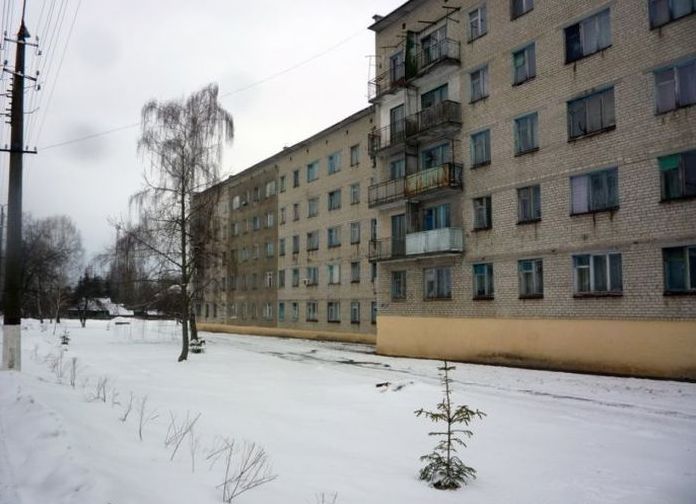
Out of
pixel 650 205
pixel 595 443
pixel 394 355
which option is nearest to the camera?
pixel 595 443

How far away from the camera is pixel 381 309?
87.5ft

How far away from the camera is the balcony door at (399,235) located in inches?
1003

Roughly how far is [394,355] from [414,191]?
7.56m

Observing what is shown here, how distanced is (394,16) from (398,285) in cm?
1294

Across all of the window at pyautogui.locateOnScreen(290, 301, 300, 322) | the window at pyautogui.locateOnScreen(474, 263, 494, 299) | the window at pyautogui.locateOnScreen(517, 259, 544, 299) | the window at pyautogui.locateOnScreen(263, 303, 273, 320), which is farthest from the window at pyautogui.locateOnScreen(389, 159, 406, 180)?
the window at pyautogui.locateOnScreen(263, 303, 273, 320)

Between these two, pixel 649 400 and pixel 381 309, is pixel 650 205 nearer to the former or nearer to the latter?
pixel 649 400

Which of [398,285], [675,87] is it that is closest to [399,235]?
[398,285]

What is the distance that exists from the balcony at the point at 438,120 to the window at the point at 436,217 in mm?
3166

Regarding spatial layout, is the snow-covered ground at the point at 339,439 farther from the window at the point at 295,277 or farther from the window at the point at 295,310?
the window at the point at 295,277

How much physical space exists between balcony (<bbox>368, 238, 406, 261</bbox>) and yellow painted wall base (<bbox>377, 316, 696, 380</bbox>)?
2.96 meters

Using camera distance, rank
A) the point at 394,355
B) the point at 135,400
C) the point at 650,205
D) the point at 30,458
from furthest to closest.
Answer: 1. the point at 394,355
2. the point at 650,205
3. the point at 135,400
4. the point at 30,458

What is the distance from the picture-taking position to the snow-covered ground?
5219mm

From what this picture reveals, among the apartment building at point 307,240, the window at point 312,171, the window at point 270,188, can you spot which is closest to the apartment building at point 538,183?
the apartment building at point 307,240

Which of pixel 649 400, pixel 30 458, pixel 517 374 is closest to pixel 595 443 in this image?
pixel 649 400
